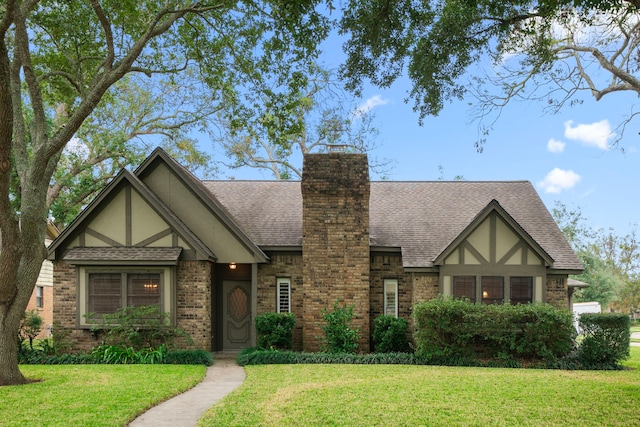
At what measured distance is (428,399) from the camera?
32.7 ft

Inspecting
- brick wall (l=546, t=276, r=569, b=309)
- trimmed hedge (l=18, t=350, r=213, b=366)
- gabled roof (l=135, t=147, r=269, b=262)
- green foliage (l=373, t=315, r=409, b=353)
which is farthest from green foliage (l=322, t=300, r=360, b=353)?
brick wall (l=546, t=276, r=569, b=309)

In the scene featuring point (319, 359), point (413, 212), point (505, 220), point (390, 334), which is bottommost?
point (319, 359)

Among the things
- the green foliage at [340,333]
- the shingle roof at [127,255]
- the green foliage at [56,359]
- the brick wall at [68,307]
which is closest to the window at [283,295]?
the green foliage at [340,333]

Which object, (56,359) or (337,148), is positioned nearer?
(56,359)

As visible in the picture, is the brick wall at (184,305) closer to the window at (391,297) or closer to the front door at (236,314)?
the front door at (236,314)

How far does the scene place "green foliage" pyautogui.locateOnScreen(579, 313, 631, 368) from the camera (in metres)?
15.0

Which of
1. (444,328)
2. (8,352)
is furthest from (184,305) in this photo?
(444,328)

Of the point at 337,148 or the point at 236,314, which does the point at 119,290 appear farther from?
the point at 337,148

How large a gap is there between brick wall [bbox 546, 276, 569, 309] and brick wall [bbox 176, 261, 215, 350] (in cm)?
999

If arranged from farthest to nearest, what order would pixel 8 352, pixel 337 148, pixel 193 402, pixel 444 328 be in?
1. pixel 337 148
2. pixel 444 328
3. pixel 8 352
4. pixel 193 402

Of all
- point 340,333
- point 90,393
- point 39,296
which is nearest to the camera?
point 90,393

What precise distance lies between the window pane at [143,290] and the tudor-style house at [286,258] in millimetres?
28

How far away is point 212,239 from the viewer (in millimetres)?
17422

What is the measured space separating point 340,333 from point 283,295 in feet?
8.18
